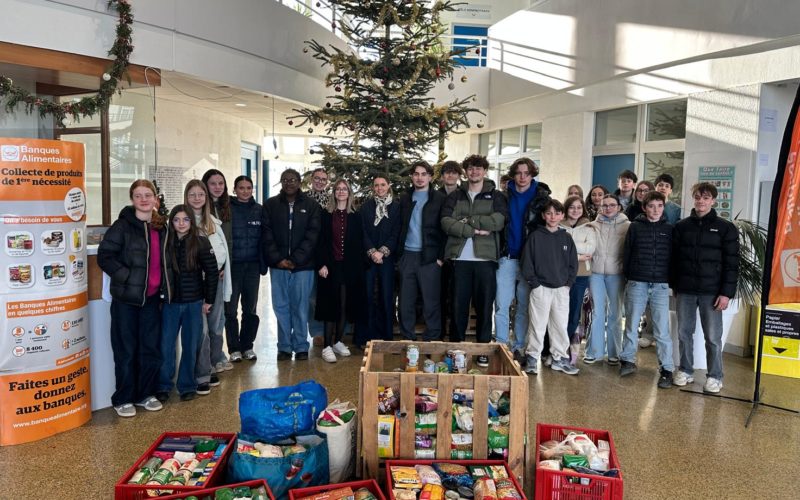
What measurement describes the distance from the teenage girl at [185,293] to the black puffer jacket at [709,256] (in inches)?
143

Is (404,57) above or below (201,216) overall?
above

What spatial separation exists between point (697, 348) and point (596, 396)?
139 centimetres

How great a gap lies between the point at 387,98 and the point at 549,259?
8.10ft

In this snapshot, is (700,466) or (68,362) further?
(68,362)

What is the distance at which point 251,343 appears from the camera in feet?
17.4

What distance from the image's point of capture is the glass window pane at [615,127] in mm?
8000

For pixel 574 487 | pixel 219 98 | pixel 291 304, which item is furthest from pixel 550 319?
pixel 219 98

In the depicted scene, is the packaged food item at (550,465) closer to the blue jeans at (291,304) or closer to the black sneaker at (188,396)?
the black sneaker at (188,396)

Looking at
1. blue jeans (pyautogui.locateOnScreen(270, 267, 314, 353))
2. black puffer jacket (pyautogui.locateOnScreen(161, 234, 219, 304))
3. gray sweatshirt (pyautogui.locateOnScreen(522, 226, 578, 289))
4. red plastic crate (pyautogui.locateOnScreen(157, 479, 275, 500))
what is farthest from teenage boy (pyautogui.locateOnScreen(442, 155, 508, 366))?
red plastic crate (pyautogui.locateOnScreen(157, 479, 275, 500))

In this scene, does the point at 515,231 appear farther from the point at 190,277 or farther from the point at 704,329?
the point at 190,277

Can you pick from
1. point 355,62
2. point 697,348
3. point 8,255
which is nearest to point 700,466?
point 697,348

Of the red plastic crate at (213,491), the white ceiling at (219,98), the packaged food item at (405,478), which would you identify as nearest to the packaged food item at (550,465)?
the packaged food item at (405,478)

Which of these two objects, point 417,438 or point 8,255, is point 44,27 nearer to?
point 8,255

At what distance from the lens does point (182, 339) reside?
13.6 feet
